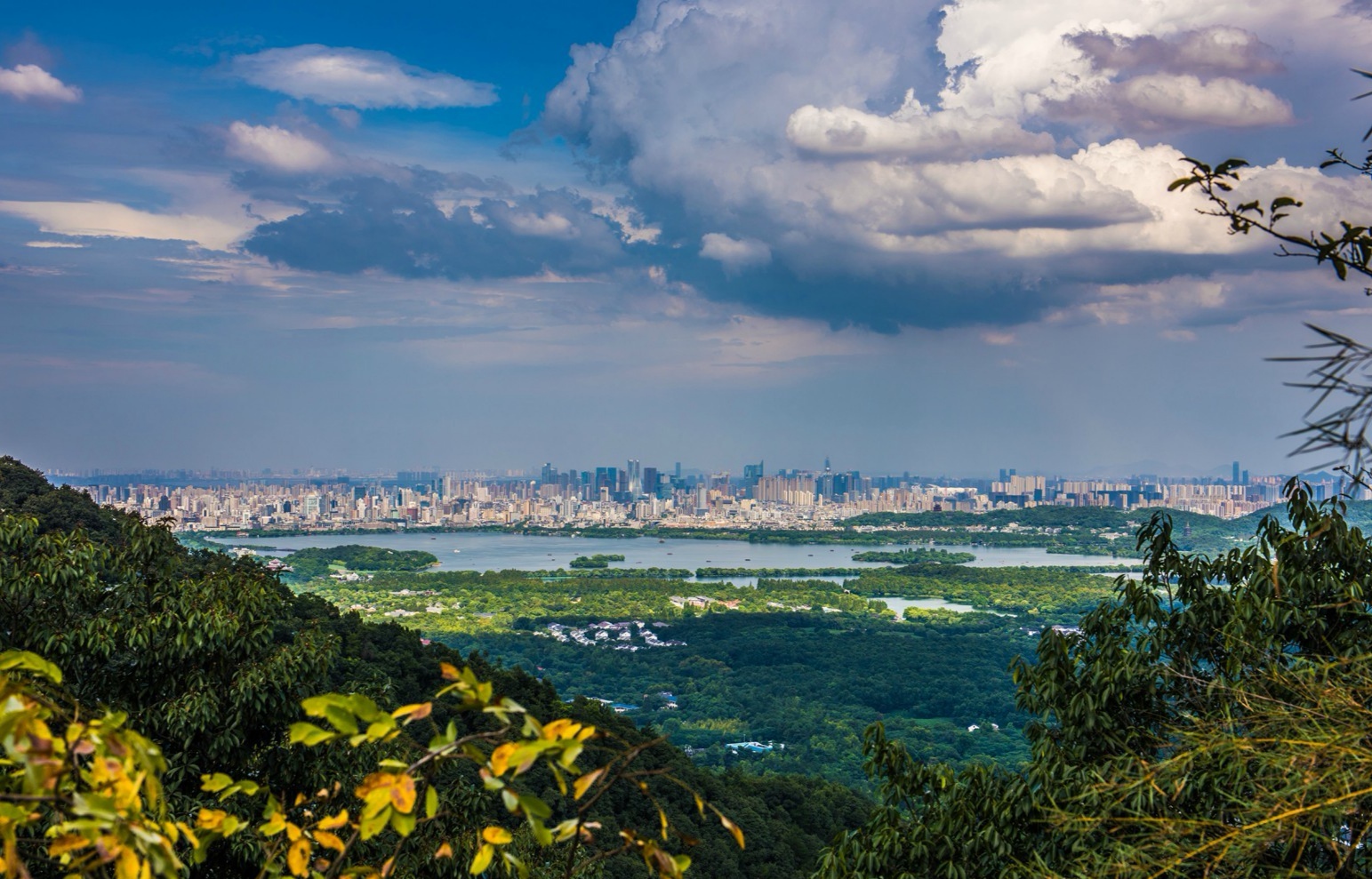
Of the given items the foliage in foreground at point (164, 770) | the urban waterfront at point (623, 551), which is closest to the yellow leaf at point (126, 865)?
the foliage in foreground at point (164, 770)

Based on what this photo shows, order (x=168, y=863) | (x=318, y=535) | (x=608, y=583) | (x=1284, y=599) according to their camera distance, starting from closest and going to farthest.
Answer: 1. (x=168, y=863)
2. (x=1284, y=599)
3. (x=608, y=583)
4. (x=318, y=535)

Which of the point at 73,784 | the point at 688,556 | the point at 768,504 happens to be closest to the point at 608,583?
the point at 688,556

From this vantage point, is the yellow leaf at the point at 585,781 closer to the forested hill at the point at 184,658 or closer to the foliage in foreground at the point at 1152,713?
the foliage in foreground at the point at 1152,713

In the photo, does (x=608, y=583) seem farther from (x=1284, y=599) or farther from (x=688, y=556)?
(x=1284, y=599)

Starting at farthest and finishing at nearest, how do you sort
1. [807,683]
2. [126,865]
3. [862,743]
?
1. [807,683]
2. [862,743]
3. [126,865]

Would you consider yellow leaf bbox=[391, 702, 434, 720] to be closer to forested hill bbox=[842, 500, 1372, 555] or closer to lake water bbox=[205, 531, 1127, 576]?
lake water bbox=[205, 531, 1127, 576]

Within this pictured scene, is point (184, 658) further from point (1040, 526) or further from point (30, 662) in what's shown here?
point (1040, 526)

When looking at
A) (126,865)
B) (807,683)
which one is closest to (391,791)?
(126,865)
